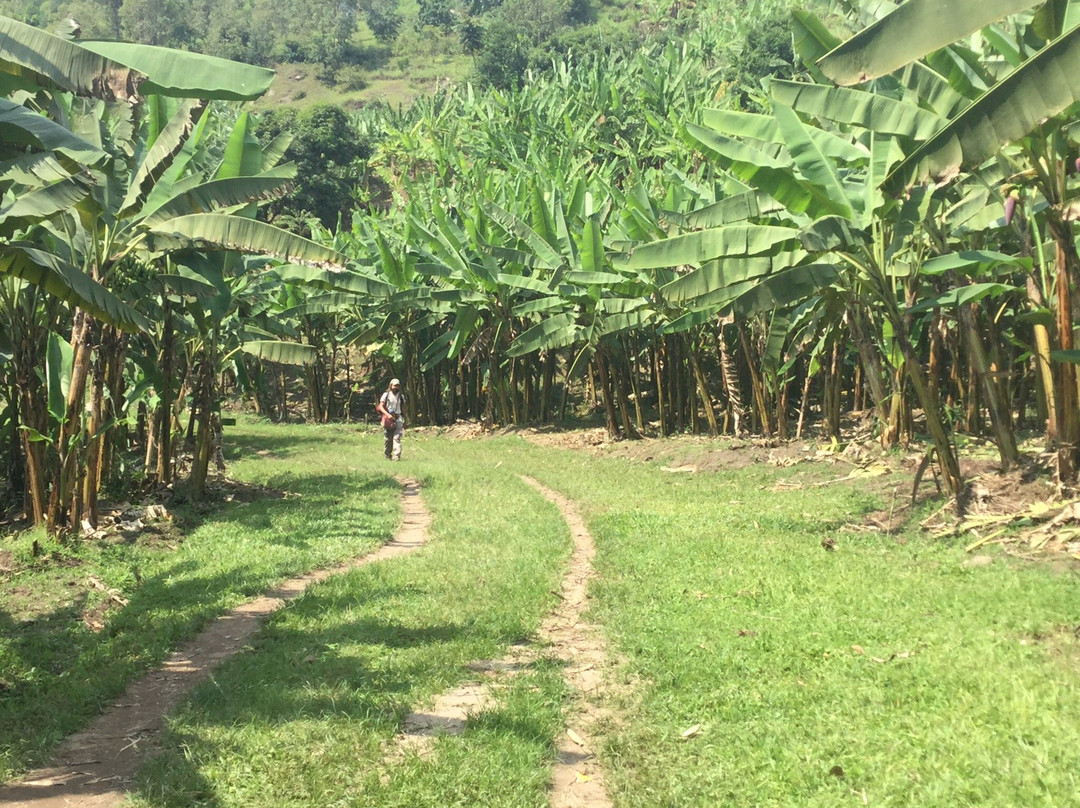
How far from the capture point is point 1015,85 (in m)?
5.03

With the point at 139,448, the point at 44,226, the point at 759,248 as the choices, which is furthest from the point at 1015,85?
the point at 139,448

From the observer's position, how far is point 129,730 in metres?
5.69

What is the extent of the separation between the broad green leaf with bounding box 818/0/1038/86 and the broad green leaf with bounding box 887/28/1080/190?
12.5 inches

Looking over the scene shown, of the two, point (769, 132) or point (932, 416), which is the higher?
point (769, 132)

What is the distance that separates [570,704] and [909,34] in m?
4.36

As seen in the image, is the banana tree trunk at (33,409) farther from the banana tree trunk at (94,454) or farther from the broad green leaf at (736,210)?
the broad green leaf at (736,210)

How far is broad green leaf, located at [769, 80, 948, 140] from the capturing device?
7.75 meters

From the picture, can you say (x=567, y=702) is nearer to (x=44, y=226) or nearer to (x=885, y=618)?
(x=885, y=618)

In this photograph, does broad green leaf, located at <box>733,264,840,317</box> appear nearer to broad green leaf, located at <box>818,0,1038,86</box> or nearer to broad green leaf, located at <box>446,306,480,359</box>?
broad green leaf, located at <box>818,0,1038,86</box>

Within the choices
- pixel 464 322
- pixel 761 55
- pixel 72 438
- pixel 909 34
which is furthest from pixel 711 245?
pixel 761 55

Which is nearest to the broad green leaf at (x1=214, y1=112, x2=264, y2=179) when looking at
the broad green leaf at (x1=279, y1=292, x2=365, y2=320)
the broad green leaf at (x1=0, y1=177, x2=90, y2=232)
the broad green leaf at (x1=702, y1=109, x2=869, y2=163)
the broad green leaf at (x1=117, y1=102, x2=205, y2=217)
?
the broad green leaf at (x1=117, y1=102, x2=205, y2=217)

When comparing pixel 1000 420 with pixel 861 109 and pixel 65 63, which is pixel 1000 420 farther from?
pixel 65 63

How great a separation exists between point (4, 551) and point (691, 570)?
697cm

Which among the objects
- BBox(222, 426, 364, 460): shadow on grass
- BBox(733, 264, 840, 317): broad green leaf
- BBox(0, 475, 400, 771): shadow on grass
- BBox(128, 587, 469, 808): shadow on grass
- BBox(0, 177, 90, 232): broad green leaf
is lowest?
BBox(128, 587, 469, 808): shadow on grass
